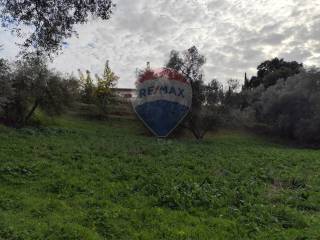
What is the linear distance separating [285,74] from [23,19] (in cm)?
7290

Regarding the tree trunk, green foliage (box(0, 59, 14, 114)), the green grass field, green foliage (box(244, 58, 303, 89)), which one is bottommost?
the green grass field

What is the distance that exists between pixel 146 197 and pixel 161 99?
2188 cm

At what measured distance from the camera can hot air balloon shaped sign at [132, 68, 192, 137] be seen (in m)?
36.3

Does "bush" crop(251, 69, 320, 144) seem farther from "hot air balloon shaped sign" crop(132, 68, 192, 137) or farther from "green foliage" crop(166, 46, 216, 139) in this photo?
"hot air balloon shaped sign" crop(132, 68, 192, 137)

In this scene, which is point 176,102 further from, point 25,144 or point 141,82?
point 25,144

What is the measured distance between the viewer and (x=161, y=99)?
36031 mm

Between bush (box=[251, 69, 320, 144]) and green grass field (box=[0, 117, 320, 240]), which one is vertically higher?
bush (box=[251, 69, 320, 144])

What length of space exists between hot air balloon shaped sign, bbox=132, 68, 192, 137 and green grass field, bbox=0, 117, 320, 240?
13.3m

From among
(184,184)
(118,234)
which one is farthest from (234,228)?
(184,184)

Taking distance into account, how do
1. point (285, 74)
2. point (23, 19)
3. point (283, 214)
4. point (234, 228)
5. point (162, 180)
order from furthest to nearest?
point (285, 74)
point (162, 180)
point (23, 19)
point (283, 214)
point (234, 228)

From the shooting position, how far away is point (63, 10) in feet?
51.0

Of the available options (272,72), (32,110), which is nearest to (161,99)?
(32,110)

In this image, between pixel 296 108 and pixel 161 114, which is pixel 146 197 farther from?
pixel 296 108

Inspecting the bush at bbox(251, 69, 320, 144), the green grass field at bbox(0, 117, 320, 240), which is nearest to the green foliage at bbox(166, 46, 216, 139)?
the bush at bbox(251, 69, 320, 144)
